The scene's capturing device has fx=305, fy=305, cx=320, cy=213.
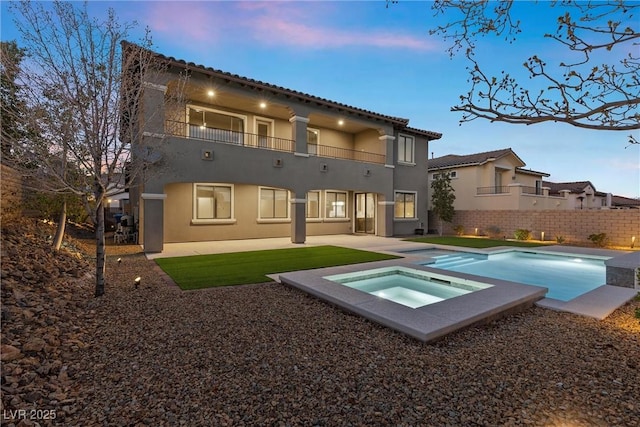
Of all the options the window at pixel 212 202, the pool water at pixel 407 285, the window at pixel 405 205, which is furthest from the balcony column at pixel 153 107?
the window at pixel 405 205

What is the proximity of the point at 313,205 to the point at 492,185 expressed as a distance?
15.1 metres

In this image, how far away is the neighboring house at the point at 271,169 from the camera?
12.4 metres

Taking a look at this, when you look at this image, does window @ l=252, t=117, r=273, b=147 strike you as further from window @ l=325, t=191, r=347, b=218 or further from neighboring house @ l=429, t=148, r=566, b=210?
neighboring house @ l=429, t=148, r=566, b=210

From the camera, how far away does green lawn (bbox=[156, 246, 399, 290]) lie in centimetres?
748

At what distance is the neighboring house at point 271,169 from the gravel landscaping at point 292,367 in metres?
6.14

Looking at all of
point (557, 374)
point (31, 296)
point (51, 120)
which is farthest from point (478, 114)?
point (31, 296)

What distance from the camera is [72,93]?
4.96 m

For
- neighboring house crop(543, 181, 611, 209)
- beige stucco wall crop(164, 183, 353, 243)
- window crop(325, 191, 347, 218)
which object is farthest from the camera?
neighboring house crop(543, 181, 611, 209)

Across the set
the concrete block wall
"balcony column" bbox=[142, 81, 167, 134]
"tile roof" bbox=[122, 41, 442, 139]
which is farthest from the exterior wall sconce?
the concrete block wall

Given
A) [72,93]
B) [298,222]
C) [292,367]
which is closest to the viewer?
[292,367]

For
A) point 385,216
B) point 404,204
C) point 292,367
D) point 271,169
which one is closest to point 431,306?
point 292,367

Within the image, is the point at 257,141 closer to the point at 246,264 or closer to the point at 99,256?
the point at 246,264

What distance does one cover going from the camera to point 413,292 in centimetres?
739

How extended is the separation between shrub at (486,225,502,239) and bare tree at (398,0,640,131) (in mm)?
19146
